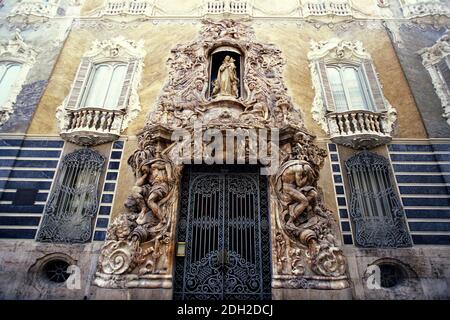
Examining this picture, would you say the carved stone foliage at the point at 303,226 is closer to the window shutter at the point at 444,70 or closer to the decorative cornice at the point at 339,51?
the decorative cornice at the point at 339,51

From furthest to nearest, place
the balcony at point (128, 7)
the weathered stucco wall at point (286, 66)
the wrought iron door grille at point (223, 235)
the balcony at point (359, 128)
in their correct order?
the balcony at point (128, 7) → the weathered stucco wall at point (286, 66) → the balcony at point (359, 128) → the wrought iron door grille at point (223, 235)

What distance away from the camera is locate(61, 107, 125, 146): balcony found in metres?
9.76

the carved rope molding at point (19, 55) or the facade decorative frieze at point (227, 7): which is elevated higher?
the facade decorative frieze at point (227, 7)

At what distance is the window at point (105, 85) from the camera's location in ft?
36.0

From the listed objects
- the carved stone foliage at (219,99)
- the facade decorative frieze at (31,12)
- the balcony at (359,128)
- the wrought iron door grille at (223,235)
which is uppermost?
the facade decorative frieze at (31,12)

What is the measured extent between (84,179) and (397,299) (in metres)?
8.56

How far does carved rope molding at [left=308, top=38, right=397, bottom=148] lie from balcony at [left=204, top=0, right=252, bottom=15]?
11.1 ft

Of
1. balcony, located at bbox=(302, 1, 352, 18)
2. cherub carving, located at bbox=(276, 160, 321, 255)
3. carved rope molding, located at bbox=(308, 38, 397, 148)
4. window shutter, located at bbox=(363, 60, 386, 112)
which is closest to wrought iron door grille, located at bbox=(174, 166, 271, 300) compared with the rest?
cherub carving, located at bbox=(276, 160, 321, 255)

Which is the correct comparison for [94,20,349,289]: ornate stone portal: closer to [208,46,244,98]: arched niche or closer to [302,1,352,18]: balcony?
[208,46,244,98]: arched niche

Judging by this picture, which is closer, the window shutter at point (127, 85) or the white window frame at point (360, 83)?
the window shutter at point (127, 85)

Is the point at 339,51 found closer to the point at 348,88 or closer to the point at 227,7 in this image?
the point at 348,88

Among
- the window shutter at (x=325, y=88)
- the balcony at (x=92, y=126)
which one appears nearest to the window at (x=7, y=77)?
the balcony at (x=92, y=126)

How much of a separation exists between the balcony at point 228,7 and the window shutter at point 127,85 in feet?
12.6

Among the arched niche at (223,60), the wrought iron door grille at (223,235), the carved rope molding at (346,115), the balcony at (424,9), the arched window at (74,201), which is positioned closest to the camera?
the wrought iron door grille at (223,235)
